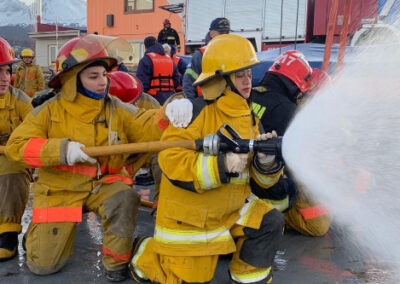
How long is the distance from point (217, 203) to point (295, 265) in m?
1.01

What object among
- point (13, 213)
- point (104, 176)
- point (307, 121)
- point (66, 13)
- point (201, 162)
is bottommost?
point (13, 213)

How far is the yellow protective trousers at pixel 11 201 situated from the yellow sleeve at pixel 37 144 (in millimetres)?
467

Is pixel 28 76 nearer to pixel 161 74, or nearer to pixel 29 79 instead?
pixel 29 79

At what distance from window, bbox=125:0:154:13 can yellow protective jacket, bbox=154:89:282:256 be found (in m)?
18.6

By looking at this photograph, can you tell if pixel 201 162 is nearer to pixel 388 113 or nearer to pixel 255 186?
pixel 255 186

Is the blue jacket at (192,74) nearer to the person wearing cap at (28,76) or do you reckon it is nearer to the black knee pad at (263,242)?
the black knee pad at (263,242)

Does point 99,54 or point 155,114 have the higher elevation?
point 99,54

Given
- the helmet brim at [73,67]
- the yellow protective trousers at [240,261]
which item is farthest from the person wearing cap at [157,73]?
the yellow protective trousers at [240,261]

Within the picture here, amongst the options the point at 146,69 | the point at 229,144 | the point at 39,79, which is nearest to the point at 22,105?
the point at 229,144

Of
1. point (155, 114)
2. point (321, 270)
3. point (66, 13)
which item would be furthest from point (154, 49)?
point (66, 13)

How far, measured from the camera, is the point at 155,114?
Result: 124 inches

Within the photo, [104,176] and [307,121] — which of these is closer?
[307,121]

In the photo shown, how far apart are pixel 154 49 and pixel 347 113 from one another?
4239mm

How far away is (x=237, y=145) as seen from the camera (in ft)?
7.53
